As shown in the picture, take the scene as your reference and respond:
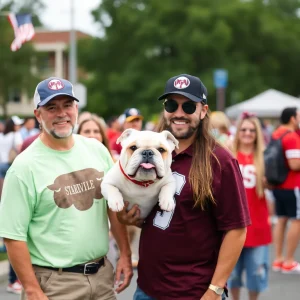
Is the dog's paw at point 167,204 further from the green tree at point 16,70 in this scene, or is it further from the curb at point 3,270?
the green tree at point 16,70

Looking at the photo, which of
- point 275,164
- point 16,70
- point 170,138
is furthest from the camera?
point 16,70

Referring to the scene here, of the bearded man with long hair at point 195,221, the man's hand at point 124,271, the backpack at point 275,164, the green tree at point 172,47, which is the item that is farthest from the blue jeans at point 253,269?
the green tree at point 172,47

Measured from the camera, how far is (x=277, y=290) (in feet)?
24.6

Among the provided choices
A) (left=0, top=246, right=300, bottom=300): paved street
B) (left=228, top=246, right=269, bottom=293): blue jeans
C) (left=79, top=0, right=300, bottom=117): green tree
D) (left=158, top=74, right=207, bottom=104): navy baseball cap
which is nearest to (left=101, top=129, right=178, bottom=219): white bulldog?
(left=158, top=74, right=207, bottom=104): navy baseball cap

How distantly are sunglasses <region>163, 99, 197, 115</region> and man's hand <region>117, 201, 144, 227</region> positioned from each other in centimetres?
58

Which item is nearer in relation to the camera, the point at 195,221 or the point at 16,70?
the point at 195,221

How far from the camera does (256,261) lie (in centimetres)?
618

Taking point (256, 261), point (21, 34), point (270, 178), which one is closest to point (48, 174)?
point (256, 261)

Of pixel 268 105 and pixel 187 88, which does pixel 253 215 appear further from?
pixel 268 105

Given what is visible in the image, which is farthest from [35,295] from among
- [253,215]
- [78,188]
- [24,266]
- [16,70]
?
[16,70]

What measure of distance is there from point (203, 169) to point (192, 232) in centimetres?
34

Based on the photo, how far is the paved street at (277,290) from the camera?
7.16 m

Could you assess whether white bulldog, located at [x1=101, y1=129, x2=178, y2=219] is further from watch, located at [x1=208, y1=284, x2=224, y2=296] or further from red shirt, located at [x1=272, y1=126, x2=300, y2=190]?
red shirt, located at [x1=272, y1=126, x2=300, y2=190]

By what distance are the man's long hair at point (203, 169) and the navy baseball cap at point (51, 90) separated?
77cm
